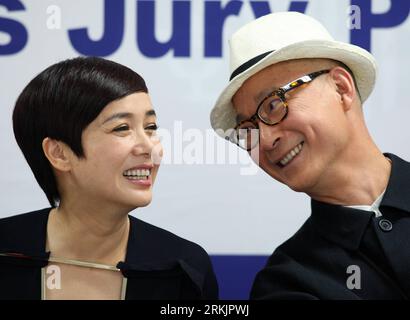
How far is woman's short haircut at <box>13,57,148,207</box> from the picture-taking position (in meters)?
1.59

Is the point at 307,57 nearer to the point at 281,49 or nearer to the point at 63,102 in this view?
the point at 281,49

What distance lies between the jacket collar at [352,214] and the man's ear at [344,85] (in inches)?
8.9

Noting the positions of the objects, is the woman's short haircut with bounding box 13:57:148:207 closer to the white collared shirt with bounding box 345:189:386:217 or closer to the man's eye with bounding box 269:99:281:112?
the man's eye with bounding box 269:99:281:112

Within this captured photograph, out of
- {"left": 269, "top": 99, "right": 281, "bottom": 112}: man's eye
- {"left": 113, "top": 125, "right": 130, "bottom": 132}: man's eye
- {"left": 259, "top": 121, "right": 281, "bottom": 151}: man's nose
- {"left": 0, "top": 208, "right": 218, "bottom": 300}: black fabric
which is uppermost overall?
{"left": 269, "top": 99, "right": 281, "bottom": 112}: man's eye

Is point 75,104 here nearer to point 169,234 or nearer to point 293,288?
point 169,234

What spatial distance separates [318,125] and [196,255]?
22.0 inches

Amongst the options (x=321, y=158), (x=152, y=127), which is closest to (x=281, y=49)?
(x=321, y=158)

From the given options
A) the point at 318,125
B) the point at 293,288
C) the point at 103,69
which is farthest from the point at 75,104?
the point at 293,288

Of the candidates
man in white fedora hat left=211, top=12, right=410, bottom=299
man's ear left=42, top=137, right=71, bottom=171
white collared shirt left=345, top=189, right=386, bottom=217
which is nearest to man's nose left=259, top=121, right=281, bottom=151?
man in white fedora hat left=211, top=12, right=410, bottom=299

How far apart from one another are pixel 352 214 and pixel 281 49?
1.65 feet

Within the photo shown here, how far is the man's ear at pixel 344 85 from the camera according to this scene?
161 cm

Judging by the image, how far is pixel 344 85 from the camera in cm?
162

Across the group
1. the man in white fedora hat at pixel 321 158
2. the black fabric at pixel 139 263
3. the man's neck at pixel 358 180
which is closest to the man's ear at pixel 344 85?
the man in white fedora hat at pixel 321 158

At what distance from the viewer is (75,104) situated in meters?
1.60
